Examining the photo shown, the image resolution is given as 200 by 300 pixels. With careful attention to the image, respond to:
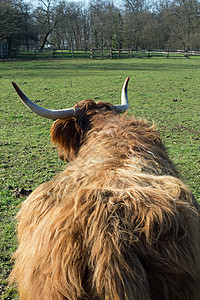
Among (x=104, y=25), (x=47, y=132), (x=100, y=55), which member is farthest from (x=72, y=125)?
(x=104, y=25)

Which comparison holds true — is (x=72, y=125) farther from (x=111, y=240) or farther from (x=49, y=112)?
(x=111, y=240)

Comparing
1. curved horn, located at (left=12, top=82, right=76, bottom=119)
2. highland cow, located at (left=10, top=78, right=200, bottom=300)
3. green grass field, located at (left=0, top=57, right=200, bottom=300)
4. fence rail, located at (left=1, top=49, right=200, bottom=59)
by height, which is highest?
fence rail, located at (left=1, top=49, right=200, bottom=59)

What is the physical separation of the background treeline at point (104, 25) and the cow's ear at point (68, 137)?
133ft

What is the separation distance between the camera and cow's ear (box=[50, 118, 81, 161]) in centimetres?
323

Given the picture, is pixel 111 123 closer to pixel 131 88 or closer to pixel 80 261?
pixel 80 261

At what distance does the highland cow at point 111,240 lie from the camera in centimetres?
128

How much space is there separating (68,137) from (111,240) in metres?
2.05

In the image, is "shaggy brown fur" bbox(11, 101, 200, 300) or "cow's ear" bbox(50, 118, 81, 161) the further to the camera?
"cow's ear" bbox(50, 118, 81, 161)

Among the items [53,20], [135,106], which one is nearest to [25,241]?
[135,106]

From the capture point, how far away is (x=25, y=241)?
65.1 inches

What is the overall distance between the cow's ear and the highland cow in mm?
1452

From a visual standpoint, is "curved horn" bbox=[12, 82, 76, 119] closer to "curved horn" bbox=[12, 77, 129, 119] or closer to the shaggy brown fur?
"curved horn" bbox=[12, 77, 129, 119]

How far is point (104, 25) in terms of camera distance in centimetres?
4816

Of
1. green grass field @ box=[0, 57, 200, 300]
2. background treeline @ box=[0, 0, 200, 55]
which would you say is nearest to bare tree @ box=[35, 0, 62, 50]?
background treeline @ box=[0, 0, 200, 55]
